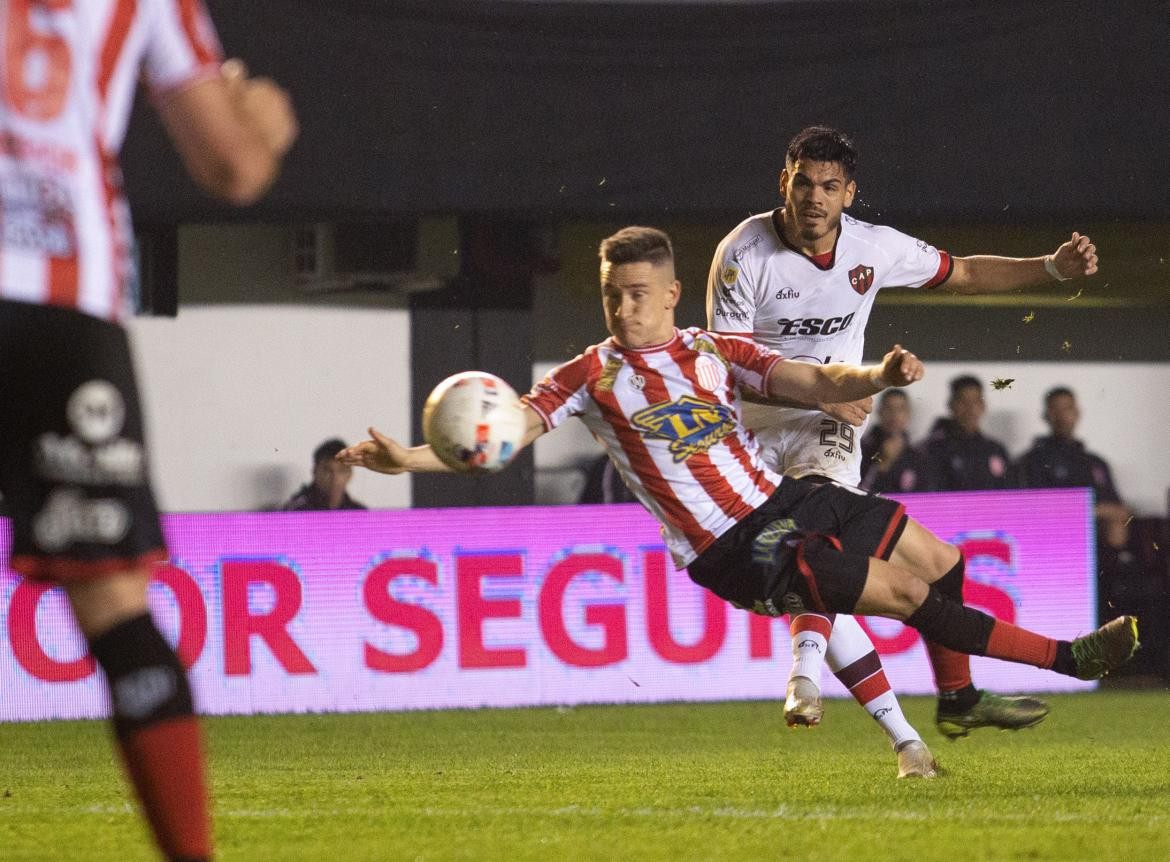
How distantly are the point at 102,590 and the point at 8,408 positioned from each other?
31cm

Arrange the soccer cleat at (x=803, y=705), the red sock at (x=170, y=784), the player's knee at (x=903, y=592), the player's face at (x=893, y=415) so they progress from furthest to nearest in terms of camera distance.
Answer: the player's face at (x=893, y=415)
the soccer cleat at (x=803, y=705)
the player's knee at (x=903, y=592)
the red sock at (x=170, y=784)

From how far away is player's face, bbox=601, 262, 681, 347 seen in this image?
4945 millimetres

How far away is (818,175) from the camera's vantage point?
5.66m

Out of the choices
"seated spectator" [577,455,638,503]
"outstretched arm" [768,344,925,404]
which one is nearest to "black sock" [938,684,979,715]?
"outstretched arm" [768,344,925,404]

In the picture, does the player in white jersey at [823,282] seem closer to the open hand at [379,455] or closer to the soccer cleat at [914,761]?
the soccer cleat at [914,761]

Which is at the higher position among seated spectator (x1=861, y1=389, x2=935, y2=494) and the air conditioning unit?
the air conditioning unit

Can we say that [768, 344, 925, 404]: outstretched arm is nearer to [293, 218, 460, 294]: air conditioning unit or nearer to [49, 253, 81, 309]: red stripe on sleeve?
[49, 253, 81, 309]: red stripe on sleeve

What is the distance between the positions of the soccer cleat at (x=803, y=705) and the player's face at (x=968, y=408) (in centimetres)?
547

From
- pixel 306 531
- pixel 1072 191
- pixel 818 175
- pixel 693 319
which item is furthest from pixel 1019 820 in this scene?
pixel 693 319

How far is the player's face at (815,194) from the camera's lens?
223 inches

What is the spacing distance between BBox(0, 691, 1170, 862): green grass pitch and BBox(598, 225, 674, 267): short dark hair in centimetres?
147

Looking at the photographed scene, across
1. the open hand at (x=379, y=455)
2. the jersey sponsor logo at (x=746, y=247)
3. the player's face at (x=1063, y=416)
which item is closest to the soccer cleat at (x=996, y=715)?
the jersey sponsor logo at (x=746, y=247)

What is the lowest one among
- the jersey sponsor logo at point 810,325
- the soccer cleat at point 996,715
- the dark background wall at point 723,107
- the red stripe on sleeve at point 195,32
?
the soccer cleat at point 996,715

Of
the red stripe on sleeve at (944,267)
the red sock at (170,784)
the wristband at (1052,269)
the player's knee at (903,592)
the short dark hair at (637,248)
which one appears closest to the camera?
the red sock at (170,784)
